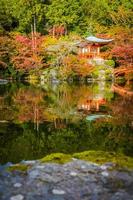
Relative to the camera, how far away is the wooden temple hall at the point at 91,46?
36.6m

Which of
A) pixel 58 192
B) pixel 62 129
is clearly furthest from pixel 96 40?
pixel 58 192

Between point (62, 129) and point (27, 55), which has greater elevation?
point (62, 129)

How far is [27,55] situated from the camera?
116 ft

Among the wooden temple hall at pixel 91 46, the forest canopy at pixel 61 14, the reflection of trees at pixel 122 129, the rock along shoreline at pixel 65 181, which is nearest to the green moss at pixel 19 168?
the rock along shoreline at pixel 65 181

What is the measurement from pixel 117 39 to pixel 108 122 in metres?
22.6

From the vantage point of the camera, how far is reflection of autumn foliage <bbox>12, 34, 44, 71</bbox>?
3416 cm

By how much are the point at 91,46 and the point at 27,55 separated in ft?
23.4

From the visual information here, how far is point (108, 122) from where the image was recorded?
37.7 ft

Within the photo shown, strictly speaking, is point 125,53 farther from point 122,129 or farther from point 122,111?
point 122,129

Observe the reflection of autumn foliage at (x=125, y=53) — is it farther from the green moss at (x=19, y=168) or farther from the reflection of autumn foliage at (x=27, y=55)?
the green moss at (x=19, y=168)

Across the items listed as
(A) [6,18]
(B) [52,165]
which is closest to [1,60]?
(A) [6,18]

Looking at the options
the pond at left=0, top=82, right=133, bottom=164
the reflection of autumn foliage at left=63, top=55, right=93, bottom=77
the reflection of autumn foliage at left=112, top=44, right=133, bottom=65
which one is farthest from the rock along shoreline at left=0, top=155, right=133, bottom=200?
the reflection of autumn foliage at left=63, top=55, right=93, bottom=77

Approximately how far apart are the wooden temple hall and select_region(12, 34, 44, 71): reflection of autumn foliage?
4.44m

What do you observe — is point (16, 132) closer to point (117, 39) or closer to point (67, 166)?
point (67, 166)
